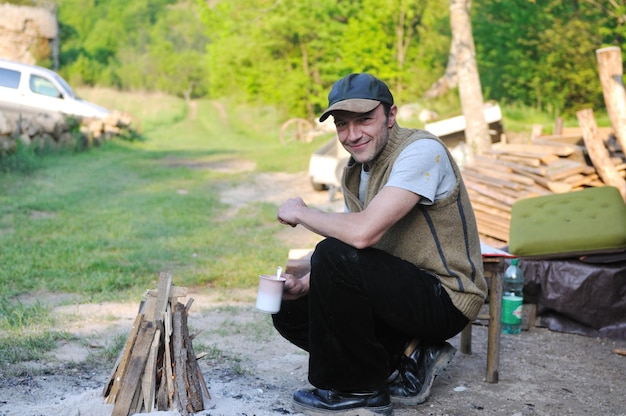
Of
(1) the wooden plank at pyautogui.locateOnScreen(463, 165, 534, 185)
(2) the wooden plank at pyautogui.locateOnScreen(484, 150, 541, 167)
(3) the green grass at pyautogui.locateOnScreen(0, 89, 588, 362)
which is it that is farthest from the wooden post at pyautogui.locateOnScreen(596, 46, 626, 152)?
(3) the green grass at pyautogui.locateOnScreen(0, 89, 588, 362)

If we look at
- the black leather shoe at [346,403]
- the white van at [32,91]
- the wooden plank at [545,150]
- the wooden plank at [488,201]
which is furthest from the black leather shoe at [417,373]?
the white van at [32,91]

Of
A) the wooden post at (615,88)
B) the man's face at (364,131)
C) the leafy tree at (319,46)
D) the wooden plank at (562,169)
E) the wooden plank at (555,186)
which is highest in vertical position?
the leafy tree at (319,46)

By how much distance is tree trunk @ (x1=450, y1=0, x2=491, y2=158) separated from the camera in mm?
13938

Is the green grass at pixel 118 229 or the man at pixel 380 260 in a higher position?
the man at pixel 380 260

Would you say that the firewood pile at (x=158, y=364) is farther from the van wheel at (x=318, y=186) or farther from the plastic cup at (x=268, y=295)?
the van wheel at (x=318, y=186)

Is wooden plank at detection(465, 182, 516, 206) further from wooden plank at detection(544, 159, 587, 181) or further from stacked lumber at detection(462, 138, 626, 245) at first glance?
wooden plank at detection(544, 159, 587, 181)

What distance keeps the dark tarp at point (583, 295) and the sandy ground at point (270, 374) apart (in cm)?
12

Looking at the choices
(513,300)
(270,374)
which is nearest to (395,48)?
(513,300)

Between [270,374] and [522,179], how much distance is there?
554 cm

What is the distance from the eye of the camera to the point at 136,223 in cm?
973

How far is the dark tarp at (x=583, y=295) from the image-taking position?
546cm

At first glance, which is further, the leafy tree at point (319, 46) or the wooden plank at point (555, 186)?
the leafy tree at point (319, 46)

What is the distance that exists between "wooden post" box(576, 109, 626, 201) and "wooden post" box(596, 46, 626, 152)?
0.24 m

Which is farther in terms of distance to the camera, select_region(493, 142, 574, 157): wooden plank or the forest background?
the forest background
